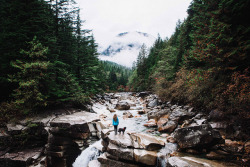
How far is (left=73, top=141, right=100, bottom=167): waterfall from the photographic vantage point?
28.4 feet

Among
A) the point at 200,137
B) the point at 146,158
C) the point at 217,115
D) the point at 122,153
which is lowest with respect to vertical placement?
the point at 146,158

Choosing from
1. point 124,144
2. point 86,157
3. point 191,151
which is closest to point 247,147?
point 191,151

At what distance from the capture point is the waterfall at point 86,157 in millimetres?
8648

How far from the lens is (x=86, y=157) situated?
8.91 meters

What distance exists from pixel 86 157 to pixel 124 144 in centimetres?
375

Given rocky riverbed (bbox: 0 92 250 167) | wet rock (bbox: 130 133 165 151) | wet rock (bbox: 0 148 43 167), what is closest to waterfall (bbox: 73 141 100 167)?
rocky riverbed (bbox: 0 92 250 167)

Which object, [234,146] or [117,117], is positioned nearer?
[234,146]

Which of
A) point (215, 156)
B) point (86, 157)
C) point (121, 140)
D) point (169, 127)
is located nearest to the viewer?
point (215, 156)

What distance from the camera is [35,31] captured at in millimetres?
11633

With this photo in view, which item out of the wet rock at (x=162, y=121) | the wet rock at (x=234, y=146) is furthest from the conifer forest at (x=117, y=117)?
the wet rock at (x=162, y=121)

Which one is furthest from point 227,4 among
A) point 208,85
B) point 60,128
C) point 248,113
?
point 60,128

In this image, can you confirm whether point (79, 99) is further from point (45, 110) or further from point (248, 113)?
point (248, 113)

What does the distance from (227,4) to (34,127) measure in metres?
17.8

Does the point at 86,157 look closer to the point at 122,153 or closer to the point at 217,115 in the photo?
the point at 122,153
